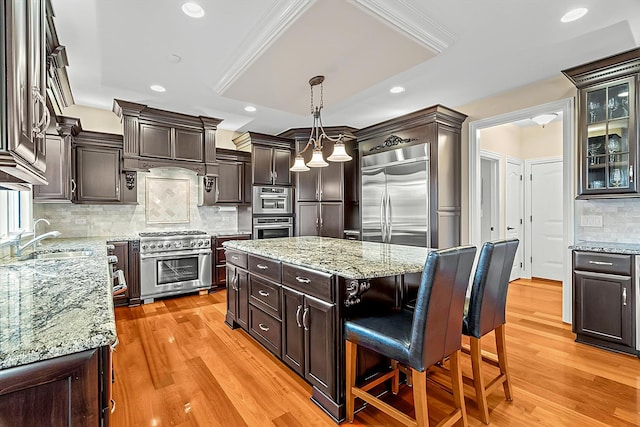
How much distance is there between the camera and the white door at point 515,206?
523 cm

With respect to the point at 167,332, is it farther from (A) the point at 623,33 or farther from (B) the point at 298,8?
(A) the point at 623,33

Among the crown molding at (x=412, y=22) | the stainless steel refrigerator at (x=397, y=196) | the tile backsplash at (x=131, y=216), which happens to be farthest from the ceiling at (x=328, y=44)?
the tile backsplash at (x=131, y=216)

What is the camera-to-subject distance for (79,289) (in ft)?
4.41

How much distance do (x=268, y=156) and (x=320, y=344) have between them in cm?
390

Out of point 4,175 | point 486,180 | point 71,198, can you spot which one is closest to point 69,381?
point 4,175

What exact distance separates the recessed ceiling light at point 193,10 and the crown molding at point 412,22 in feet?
3.57

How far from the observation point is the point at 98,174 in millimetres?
4113

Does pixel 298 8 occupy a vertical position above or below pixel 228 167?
above

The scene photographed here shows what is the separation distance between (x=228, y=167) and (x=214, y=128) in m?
0.69

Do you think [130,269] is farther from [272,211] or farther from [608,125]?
[608,125]

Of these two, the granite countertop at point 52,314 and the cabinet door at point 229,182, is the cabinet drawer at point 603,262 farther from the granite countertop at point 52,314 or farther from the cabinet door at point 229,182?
the cabinet door at point 229,182

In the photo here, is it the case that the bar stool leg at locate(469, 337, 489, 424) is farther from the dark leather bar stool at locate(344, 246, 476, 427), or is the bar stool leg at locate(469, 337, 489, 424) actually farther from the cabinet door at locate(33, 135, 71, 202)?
the cabinet door at locate(33, 135, 71, 202)

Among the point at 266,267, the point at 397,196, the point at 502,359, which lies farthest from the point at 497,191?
the point at 266,267

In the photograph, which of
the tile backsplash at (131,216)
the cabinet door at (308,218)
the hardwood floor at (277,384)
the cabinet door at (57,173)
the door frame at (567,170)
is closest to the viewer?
the hardwood floor at (277,384)
